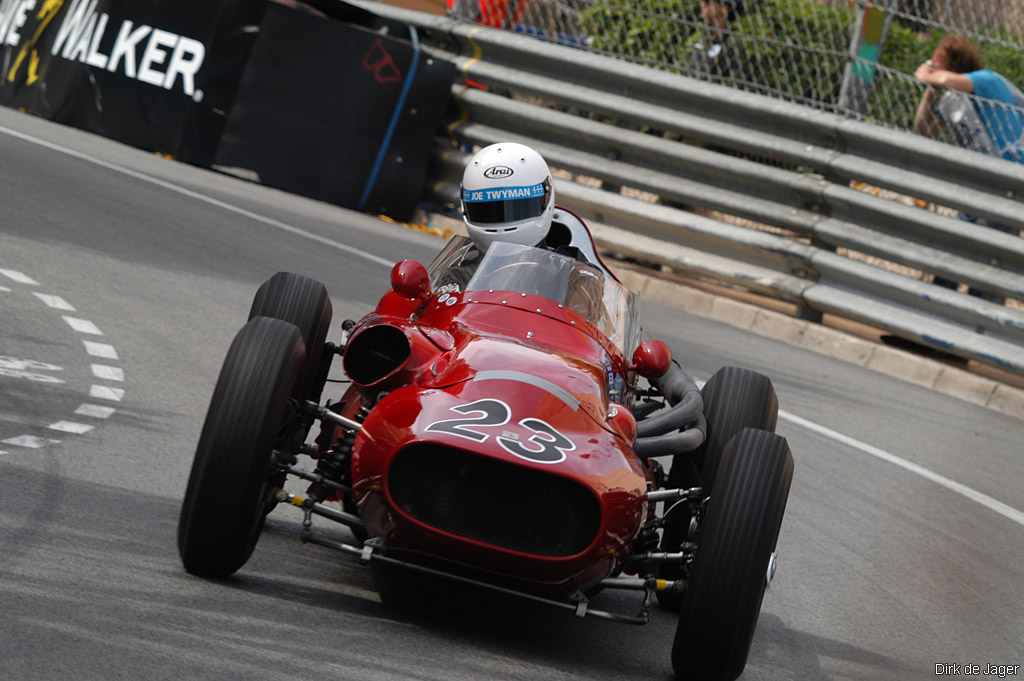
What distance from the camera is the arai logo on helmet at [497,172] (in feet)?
20.3

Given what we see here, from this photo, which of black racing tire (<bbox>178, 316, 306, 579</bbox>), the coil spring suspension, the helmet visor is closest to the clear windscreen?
the helmet visor

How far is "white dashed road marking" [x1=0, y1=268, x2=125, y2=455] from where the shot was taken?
212 inches

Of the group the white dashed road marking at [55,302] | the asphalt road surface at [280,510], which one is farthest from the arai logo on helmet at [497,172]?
the white dashed road marking at [55,302]

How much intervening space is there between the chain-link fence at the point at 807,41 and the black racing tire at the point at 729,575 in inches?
303

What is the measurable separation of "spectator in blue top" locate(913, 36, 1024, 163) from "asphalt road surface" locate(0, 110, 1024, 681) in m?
2.06

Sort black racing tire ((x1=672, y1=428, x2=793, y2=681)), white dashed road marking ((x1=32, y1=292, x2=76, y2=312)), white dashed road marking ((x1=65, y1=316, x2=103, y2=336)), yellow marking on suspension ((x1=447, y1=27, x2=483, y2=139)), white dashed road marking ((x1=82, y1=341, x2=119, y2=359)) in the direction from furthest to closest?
yellow marking on suspension ((x1=447, y1=27, x2=483, y2=139)) < white dashed road marking ((x1=32, y1=292, x2=76, y2=312)) < white dashed road marking ((x1=65, y1=316, x2=103, y2=336)) < white dashed road marking ((x1=82, y1=341, x2=119, y2=359)) < black racing tire ((x1=672, y1=428, x2=793, y2=681))

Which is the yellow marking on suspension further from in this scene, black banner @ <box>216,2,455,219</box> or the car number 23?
the car number 23

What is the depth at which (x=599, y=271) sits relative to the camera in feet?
18.8

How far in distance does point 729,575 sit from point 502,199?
2454 mm

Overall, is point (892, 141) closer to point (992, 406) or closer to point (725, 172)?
point (725, 172)

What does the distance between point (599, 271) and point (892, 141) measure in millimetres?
6652

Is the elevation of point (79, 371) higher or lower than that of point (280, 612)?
lower

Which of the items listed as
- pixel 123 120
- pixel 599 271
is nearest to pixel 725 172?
pixel 123 120

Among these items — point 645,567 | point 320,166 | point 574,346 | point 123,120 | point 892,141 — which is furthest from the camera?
point 123,120
